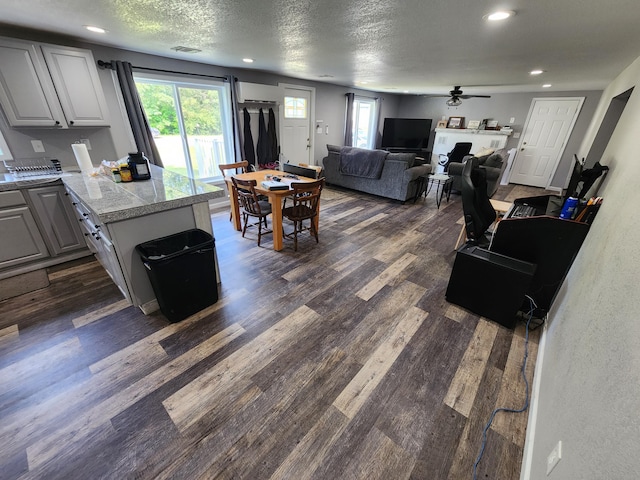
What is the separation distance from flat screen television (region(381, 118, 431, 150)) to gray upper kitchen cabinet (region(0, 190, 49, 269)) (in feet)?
26.4

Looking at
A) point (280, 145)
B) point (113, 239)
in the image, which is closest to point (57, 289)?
point (113, 239)

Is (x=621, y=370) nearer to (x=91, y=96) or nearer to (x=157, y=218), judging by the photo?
(x=157, y=218)

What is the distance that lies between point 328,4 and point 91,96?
9.25 feet

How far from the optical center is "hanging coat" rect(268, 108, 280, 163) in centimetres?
510

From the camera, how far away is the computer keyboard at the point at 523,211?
235cm

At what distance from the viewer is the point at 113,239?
1829 millimetres

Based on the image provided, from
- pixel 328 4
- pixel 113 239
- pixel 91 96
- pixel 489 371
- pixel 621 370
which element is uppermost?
pixel 328 4

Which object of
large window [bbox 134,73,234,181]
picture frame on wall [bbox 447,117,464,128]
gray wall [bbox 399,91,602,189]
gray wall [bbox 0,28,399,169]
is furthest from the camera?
picture frame on wall [bbox 447,117,464,128]

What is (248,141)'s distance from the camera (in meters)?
4.82

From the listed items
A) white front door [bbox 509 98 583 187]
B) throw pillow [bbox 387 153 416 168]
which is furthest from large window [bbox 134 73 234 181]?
white front door [bbox 509 98 583 187]

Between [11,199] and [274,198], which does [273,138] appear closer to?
[274,198]

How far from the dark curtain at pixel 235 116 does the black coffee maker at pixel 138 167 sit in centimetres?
232

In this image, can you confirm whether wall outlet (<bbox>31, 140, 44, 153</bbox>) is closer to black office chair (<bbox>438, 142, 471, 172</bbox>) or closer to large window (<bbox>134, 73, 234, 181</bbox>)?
large window (<bbox>134, 73, 234, 181</bbox>)

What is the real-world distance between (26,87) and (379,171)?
4.76 meters
